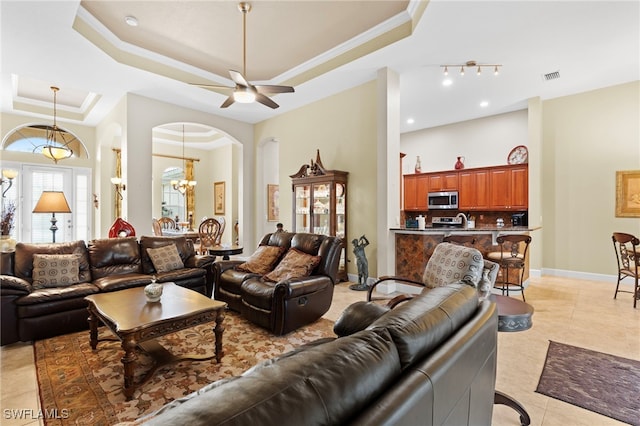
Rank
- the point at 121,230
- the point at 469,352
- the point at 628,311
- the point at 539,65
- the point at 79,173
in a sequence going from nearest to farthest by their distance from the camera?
the point at 469,352, the point at 628,311, the point at 539,65, the point at 121,230, the point at 79,173

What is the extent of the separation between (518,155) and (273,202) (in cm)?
561

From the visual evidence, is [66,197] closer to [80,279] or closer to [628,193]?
[80,279]

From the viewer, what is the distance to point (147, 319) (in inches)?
88.8

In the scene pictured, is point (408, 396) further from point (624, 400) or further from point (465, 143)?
point (465, 143)

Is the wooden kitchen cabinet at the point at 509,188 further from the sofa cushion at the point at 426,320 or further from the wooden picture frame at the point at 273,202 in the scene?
the sofa cushion at the point at 426,320

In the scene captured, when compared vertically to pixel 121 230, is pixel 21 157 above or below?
above

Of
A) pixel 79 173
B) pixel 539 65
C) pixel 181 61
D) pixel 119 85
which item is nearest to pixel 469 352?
pixel 539 65

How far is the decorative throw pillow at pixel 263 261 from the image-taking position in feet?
12.5

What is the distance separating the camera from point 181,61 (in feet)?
16.7

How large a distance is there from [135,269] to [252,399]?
13.4 feet

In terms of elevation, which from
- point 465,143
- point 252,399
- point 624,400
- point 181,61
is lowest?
point 624,400

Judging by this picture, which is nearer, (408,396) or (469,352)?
(408,396)

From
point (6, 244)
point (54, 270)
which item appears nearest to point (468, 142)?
point (54, 270)

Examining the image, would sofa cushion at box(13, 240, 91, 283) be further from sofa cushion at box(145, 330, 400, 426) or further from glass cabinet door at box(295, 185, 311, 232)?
sofa cushion at box(145, 330, 400, 426)
